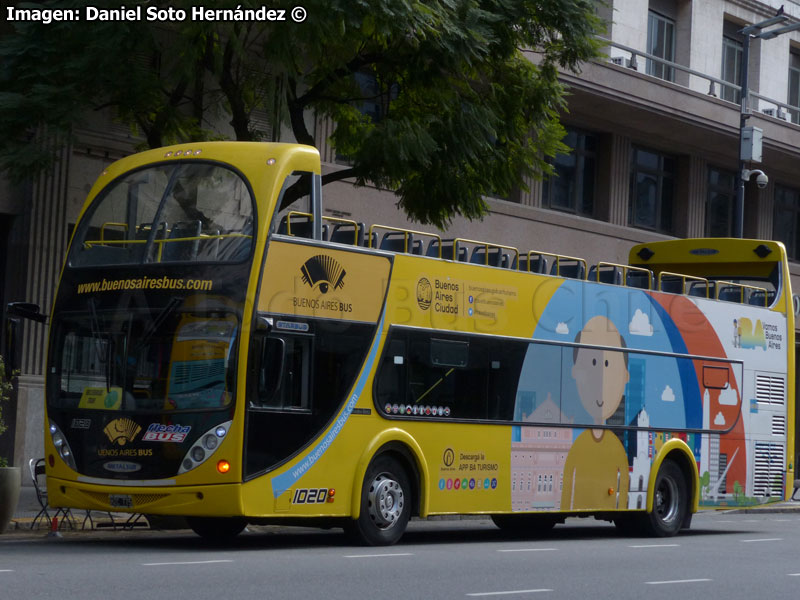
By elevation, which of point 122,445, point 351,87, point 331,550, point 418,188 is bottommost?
point 331,550

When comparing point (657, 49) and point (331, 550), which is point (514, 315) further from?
point (657, 49)

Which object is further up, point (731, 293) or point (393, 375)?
point (731, 293)

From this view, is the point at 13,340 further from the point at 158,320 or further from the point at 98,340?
the point at 158,320

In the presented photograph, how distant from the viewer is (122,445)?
13.9m

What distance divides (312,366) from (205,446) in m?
1.50

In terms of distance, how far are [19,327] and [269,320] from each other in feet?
8.75

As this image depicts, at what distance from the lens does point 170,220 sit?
14.3 metres

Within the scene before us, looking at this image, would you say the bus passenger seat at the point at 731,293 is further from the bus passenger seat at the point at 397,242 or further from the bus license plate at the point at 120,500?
the bus license plate at the point at 120,500

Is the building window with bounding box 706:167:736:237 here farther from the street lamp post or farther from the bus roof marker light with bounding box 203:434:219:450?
the bus roof marker light with bounding box 203:434:219:450

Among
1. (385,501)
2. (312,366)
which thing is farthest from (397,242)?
(385,501)

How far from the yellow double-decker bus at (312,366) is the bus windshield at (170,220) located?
2cm

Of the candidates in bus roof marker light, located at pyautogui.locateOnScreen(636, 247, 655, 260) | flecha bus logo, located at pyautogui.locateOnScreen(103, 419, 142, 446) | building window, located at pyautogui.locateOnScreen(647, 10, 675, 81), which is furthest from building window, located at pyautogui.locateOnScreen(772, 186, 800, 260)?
flecha bus logo, located at pyautogui.locateOnScreen(103, 419, 142, 446)

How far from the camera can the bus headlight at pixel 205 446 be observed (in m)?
13.6

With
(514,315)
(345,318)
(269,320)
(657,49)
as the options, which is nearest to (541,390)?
(514,315)
